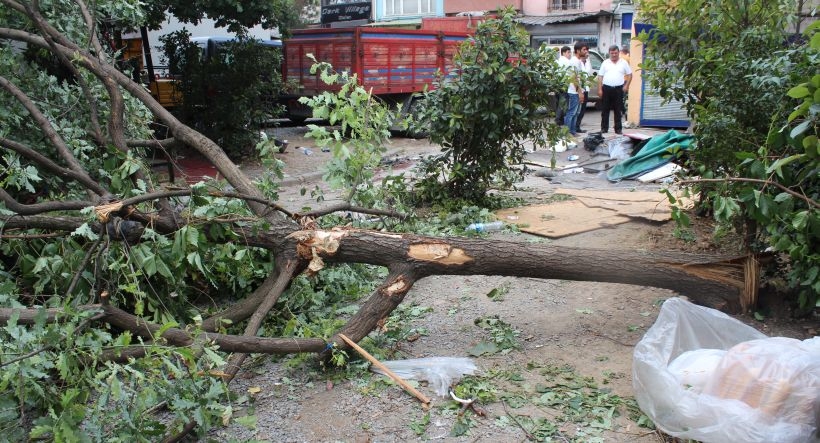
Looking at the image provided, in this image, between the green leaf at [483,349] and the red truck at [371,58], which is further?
the red truck at [371,58]

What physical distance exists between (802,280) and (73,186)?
494 cm

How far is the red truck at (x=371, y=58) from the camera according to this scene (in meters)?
14.0

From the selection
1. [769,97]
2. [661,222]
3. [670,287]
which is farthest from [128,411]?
[661,222]

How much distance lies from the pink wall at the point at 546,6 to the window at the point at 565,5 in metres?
0.17

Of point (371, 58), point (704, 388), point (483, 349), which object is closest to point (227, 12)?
point (371, 58)

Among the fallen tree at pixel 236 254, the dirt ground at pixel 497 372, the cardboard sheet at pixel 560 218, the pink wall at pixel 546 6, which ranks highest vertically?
the pink wall at pixel 546 6

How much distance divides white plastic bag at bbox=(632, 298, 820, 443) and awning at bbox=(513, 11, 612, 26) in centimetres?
2083

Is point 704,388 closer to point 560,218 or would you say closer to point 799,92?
point 799,92

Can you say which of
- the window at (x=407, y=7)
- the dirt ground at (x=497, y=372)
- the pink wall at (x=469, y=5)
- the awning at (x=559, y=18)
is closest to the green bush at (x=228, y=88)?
the dirt ground at (x=497, y=372)

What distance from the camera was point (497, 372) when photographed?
3727 millimetres

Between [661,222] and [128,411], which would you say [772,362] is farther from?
[661,222]

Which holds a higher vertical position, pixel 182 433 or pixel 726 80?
pixel 726 80

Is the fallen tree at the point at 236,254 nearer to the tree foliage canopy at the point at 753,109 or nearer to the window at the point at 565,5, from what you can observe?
the tree foliage canopy at the point at 753,109

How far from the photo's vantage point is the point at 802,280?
388cm
